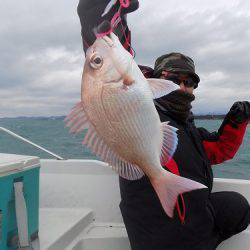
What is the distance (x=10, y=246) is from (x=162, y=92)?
1.46 metres

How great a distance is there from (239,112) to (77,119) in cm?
190

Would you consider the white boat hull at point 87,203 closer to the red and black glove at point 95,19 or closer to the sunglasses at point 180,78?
the sunglasses at point 180,78

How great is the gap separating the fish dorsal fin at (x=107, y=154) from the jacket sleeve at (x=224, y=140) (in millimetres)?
1727

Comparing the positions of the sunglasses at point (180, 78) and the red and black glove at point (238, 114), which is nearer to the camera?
the sunglasses at point (180, 78)

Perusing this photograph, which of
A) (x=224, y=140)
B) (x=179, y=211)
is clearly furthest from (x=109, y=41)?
(x=224, y=140)

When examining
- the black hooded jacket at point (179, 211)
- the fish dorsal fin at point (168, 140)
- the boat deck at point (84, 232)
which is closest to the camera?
the fish dorsal fin at point (168, 140)

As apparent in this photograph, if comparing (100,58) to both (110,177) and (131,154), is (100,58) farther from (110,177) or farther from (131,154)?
(110,177)

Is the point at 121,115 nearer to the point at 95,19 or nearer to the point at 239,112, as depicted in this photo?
the point at 95,19

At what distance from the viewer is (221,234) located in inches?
128

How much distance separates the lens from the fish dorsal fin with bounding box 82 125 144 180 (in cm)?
176

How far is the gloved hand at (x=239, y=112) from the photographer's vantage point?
10.6 feet

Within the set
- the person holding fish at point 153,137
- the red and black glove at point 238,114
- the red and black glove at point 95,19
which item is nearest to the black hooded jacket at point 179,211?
the person holding fish at point 153,137

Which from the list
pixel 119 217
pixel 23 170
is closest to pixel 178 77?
pixel 23 170

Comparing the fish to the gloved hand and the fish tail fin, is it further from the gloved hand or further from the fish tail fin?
the gloved hand
